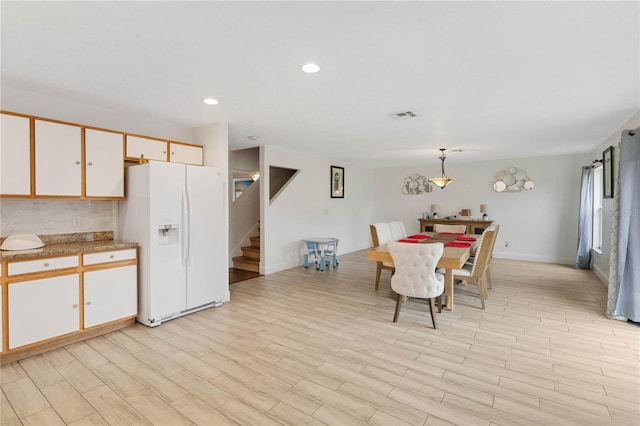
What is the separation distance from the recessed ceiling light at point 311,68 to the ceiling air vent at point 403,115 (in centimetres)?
149

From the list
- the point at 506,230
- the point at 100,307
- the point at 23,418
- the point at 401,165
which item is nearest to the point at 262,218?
the point at 100,307

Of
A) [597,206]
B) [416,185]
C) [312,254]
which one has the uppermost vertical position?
[416,185]

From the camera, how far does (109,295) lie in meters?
3.10

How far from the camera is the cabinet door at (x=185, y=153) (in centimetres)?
386

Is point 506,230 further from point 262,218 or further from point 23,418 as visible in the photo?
point 23,418

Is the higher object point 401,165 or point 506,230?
point 401,165

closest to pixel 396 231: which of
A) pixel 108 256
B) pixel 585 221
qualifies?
pixel 585 221

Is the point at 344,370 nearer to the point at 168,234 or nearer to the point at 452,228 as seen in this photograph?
the point at 168,234

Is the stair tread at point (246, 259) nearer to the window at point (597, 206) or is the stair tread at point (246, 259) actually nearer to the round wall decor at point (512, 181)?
the round wall decor at point (512, 181)

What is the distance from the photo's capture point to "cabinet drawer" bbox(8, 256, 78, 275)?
8.29 feet

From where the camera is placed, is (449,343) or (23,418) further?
(449,343)

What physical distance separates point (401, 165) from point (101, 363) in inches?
310

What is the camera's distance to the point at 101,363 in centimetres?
255

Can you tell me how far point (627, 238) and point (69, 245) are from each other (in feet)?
19.3
